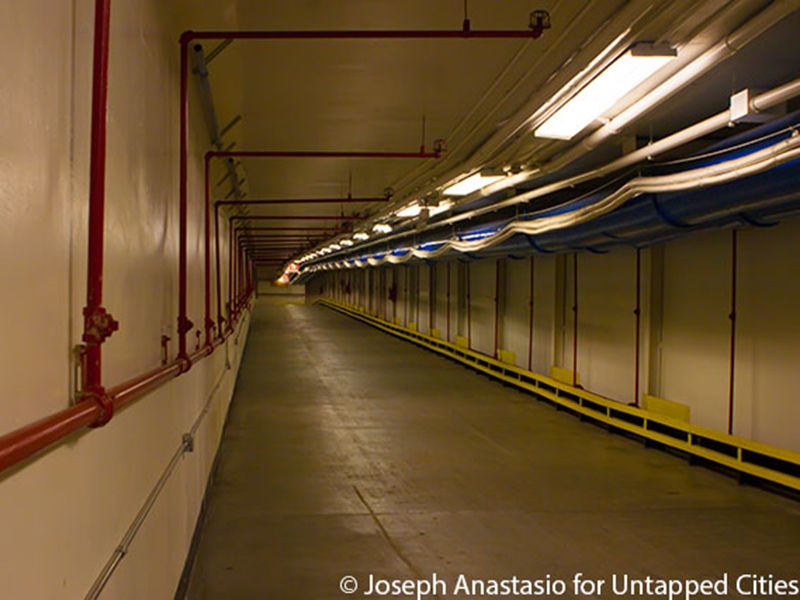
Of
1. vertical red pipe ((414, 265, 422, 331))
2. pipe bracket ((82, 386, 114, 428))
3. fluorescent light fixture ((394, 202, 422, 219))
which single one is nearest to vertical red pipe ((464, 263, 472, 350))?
vertical red pipe ((414, 265, 422, 331))

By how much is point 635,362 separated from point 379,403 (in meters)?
3.60

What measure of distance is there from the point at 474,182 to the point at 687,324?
268 cm

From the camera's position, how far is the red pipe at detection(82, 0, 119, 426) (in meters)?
1.69

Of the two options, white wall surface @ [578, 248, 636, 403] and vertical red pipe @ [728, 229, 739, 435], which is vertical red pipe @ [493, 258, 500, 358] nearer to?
white wall surface @ [578, 248, 636, 403]

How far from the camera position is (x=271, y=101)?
5566 millimetres

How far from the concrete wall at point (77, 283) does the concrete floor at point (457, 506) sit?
1125mm

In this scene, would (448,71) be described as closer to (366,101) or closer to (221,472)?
(366,101)

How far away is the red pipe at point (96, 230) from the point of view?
1.69m

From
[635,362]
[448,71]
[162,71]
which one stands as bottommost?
[635,362]

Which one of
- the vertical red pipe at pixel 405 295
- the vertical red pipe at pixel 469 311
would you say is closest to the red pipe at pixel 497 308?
the vertical red pipe at pixel 469 311

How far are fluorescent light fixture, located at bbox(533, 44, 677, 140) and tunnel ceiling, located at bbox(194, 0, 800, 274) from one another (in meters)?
0.08

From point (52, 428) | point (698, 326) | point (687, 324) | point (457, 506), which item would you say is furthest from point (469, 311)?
point (52, 428)

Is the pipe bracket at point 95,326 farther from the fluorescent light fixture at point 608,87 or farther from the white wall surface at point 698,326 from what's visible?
the white wall surface at point 698,326

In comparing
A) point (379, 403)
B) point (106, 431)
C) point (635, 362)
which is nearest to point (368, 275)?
point (379, 403)
